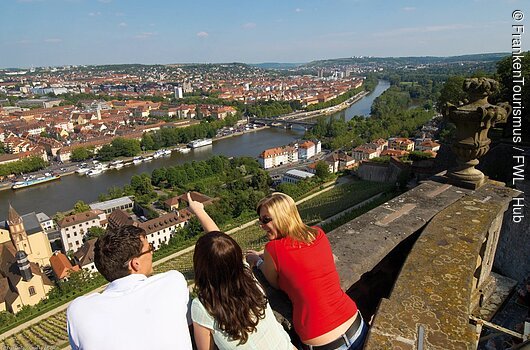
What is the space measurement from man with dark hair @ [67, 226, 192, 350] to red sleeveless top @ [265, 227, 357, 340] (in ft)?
1.40

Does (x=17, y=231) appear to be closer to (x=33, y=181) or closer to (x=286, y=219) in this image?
(x=33, y=181)

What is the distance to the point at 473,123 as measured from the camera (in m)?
2.89

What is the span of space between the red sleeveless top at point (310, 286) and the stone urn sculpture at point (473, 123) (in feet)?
6.63

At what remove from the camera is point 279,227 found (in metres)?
1.59

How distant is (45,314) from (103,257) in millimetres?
15366

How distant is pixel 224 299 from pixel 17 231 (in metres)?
18.8

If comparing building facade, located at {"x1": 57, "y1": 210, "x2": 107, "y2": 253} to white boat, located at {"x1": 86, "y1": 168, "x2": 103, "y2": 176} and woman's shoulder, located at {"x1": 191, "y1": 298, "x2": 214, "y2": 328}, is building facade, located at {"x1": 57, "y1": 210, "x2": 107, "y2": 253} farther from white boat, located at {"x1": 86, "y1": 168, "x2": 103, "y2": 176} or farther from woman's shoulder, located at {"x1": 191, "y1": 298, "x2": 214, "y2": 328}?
woman's shoulder, located at {"x1": 191, "y1": 298, "x2": 214, "y2": 328}

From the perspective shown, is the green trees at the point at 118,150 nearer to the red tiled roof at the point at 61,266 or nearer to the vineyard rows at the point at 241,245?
the red tiled roof at the point at 61,266

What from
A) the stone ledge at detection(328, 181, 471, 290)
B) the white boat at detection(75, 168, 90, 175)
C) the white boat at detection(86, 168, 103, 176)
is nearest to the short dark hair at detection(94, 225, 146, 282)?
the stone ledge at detection(328, 181, 471, 290)

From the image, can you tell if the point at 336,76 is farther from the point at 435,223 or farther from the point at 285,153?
the point at 435,223

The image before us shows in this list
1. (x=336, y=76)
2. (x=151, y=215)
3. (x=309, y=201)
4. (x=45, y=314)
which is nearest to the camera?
(x=45, y=314)

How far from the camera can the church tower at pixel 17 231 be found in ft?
53.3

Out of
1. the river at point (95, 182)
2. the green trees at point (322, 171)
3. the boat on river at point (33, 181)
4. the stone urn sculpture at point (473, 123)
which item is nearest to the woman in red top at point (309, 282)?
the stone urn sculpture at point (473, 123)

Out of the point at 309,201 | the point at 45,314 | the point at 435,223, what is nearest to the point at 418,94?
the point at 309,201
